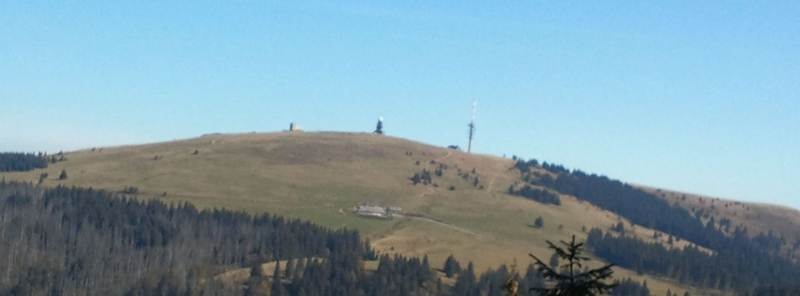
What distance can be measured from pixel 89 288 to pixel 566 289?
184 meters

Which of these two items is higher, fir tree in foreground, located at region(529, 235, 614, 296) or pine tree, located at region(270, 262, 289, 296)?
fir tree in foreground, located at region(529, 235, 614, 296)

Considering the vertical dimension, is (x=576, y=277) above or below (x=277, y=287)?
above

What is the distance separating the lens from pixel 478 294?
19388 centimetres

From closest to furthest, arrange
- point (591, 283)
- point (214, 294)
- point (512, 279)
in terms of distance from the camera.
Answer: point (591, 283) < point (512, 279) < point (214, 294)

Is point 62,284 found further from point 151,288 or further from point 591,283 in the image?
point 591,283

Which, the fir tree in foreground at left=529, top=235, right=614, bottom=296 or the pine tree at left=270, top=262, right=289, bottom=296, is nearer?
the fir tree in foreground at left=529, top=235, right=614, bottom=296

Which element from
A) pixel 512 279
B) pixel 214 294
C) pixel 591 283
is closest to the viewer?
pixel 591 283

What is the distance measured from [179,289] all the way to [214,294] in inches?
410

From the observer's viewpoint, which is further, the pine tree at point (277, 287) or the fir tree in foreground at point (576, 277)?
the pine tree at point (277, 287)

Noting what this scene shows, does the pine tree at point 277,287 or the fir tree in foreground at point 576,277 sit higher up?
the fir tree in foreground at point 576,277

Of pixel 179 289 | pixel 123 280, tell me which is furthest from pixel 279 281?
pixel 123 280

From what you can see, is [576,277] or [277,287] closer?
[576,277]

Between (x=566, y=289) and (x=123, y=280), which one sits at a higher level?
(x=566, y=289)

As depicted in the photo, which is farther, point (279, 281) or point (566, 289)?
point (279, 281)
